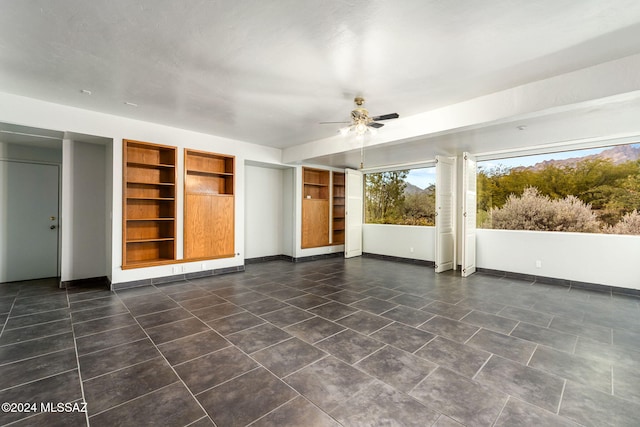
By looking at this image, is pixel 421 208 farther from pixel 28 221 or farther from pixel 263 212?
pixel 28 221

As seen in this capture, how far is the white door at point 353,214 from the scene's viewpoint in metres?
7.31

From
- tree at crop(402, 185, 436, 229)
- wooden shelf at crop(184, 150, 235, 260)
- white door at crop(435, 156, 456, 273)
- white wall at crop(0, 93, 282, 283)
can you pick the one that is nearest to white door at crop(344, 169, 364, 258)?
tree at crop(402, 185, 436, 229)

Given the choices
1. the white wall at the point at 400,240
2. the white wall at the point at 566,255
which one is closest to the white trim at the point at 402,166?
the white wall at the point at 400,240

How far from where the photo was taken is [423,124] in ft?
12.7

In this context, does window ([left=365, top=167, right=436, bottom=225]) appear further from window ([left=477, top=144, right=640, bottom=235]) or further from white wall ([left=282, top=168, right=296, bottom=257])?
white wall ([left=282, top=168, right=296, bottom=257])

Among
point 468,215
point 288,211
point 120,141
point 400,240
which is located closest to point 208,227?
point 120,141

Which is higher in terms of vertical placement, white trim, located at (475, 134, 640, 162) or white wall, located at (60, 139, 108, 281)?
white trim, located at (475, 134, 640, 162)

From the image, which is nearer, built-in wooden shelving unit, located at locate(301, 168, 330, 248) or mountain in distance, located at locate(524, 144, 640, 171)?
mountain in distance, located at locate(524, 144, 640, 171)

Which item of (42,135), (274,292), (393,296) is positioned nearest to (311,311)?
(274,292)

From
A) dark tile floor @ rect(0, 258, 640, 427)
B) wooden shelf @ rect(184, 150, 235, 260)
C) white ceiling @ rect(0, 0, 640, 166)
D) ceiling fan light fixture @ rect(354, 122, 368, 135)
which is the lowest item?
dark tile floor @ rect(0, 258, 640, 427)

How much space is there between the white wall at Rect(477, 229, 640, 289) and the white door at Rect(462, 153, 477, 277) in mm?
298

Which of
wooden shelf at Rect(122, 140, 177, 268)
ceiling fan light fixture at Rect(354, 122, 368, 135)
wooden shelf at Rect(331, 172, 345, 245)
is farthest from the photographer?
wooden shelf at Rect(331, 172, 345, 245)

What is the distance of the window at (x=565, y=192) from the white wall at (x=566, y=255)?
190mm

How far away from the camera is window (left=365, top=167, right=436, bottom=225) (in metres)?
6.80
